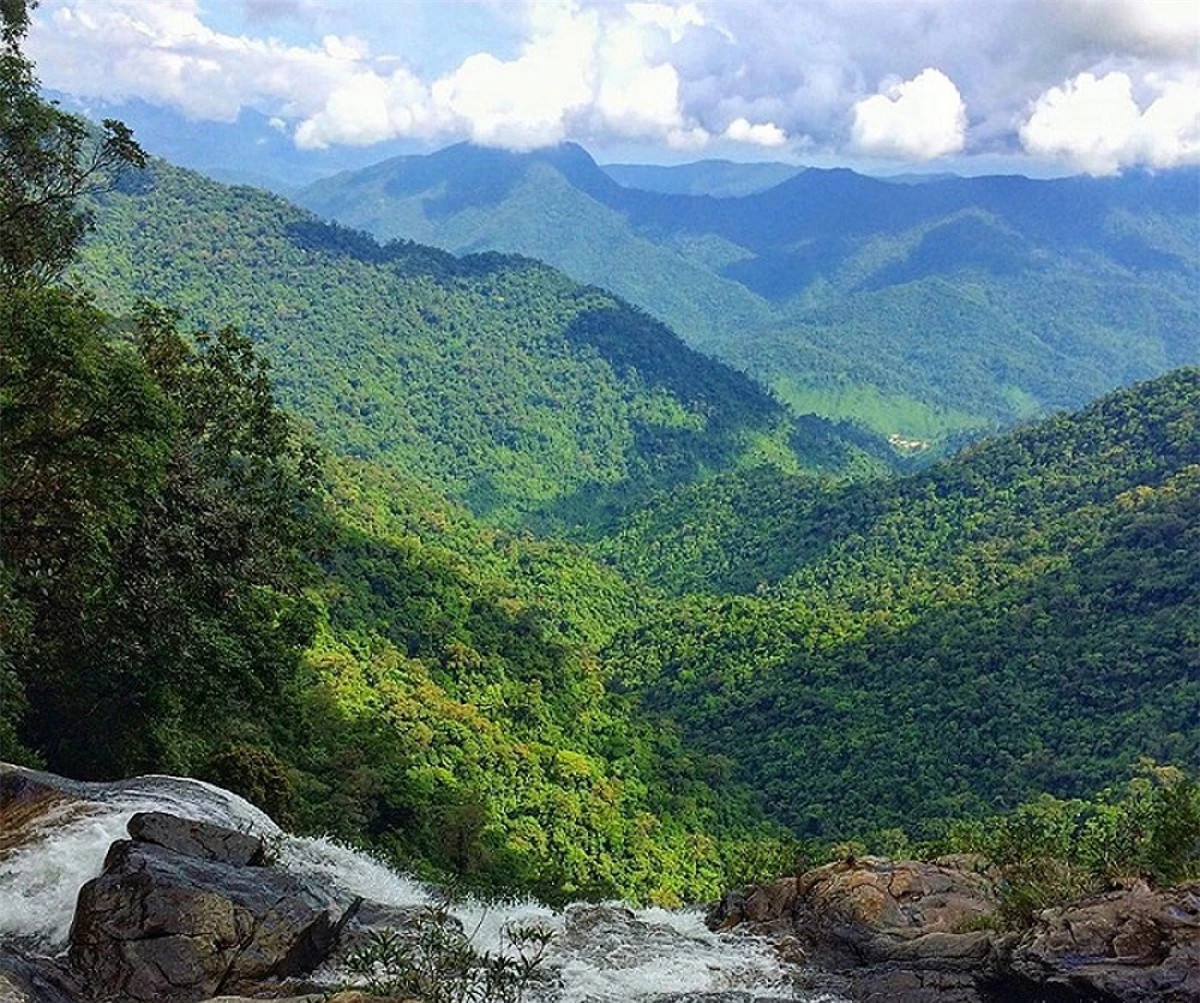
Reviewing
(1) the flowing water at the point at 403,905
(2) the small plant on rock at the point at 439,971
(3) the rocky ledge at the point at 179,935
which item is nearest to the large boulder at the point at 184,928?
(3) the rocky ledge at the point at 179,935

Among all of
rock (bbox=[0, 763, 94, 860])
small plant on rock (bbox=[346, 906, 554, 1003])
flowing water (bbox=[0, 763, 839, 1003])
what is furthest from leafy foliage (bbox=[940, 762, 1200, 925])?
rock (bbox=[0, 763, 94, 860])

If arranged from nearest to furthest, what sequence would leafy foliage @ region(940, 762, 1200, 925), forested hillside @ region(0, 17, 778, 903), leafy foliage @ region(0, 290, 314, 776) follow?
leafy foliage @ region(940, 762, 1200, 925) < leafy foliage @ region(0, 290, 314, 776) < forested hillside @ region(0, 17, 778, 903)

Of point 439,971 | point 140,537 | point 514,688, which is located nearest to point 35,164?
point 140,537

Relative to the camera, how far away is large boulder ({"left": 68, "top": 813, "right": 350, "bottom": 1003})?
977 centimetres

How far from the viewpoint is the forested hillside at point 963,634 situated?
51.1 metres

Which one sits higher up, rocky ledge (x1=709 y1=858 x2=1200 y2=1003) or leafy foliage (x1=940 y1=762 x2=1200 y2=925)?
leafy foliage (x1=940 y1=762 x2=1200 y2=925)

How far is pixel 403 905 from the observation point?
46.1 ft

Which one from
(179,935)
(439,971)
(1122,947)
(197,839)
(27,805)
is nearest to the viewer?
(439,971)

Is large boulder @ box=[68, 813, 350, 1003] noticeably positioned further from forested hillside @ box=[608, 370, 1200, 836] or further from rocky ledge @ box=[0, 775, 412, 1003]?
forested hillside @ box=[608, 370, 1200, 836]

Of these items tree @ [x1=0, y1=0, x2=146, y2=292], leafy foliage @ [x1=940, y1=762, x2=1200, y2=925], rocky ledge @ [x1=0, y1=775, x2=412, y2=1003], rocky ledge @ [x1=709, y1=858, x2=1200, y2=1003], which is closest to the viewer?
rocky ledge @ [x1=0, y1=775, x2=412, y2=1003]

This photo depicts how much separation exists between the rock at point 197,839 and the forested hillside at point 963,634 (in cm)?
3782

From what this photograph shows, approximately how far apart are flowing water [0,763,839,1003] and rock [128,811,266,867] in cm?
60

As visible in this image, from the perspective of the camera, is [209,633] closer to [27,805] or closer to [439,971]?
[27,805]

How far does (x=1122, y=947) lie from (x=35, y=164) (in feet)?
72.7
